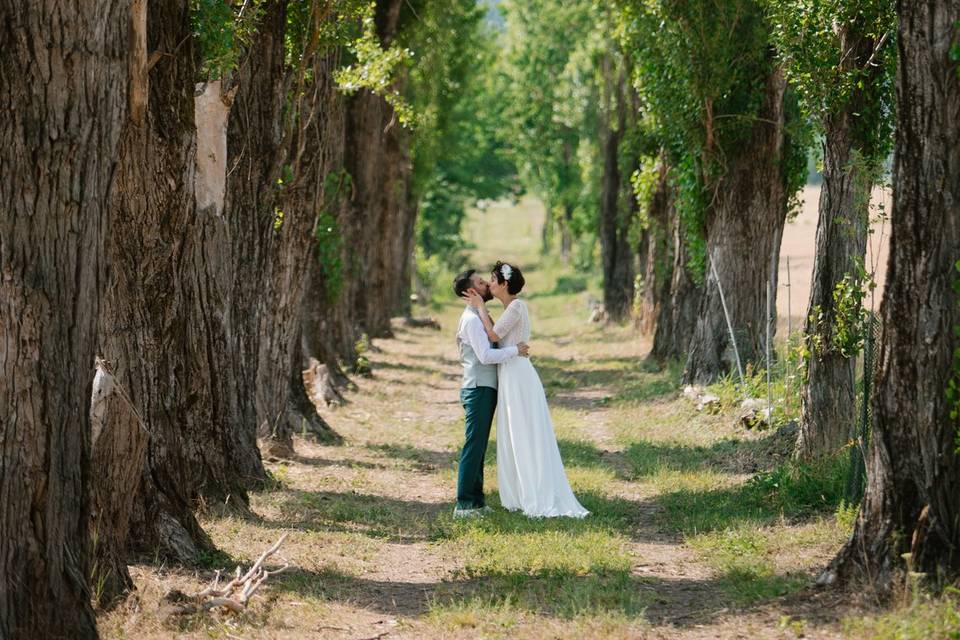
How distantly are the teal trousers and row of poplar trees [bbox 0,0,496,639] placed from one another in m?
1.89

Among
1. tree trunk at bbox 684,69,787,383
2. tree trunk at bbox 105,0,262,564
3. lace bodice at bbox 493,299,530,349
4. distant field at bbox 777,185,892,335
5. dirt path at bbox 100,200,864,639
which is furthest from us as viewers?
distant field at bbox 777,185,892,335

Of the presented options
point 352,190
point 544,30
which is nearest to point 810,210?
point 544,30

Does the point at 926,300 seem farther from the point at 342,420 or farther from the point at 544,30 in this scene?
the point at 544,30

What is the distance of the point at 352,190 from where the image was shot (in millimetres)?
22875

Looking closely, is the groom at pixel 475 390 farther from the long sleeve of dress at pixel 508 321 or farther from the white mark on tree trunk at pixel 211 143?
the white mark on tree trunk at pixel 211 143

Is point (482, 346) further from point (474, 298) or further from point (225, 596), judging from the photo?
point (225, 596)

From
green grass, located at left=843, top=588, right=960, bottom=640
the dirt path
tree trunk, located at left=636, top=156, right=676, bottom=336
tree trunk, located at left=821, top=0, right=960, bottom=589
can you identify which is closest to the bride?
the dirt path

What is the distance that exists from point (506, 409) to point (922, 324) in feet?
16.1

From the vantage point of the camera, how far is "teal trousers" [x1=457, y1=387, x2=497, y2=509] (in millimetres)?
11570

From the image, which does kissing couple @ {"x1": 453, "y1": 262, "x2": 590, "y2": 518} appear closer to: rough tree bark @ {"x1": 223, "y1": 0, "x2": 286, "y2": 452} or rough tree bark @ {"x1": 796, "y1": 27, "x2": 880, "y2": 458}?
rough tree bark @ {"x1": 223, "y1": 0, "x2": 286, "y2": 452}

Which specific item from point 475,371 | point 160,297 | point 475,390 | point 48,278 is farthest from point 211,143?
point 48,278

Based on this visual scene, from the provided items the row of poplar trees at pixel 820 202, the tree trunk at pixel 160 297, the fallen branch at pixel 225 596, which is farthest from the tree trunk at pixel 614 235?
the fallen branch at pixel 225 596

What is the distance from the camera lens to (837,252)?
1199 centimetres

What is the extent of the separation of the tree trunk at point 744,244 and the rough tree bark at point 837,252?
234 inches
